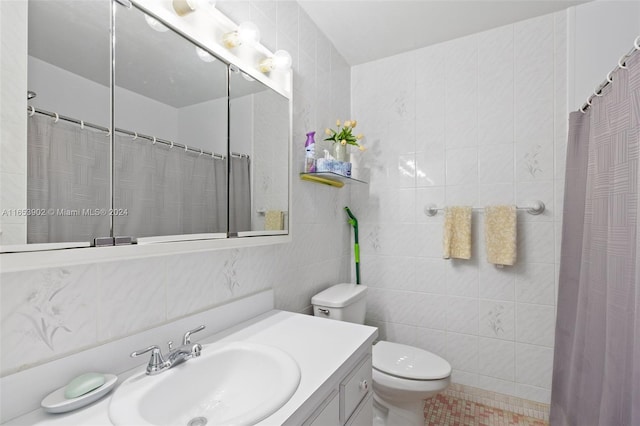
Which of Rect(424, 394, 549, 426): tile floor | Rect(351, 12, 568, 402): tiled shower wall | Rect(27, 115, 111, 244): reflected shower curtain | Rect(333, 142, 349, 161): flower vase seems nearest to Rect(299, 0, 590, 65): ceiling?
Rect(351, 12, 568, 402): tiled shower wall

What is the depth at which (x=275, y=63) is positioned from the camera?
1.24m

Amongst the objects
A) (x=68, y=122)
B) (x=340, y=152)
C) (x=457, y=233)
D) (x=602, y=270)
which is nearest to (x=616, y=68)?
(x=602, y=270)

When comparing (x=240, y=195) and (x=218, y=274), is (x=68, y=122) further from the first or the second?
(x=218, y=274)

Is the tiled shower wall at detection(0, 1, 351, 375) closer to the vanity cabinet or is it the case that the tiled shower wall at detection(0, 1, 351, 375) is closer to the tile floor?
the vanity cabinet

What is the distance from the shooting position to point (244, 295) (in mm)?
1236

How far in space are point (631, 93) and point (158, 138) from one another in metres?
1.41

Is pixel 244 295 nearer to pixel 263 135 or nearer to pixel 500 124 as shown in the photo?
pixel 263 135

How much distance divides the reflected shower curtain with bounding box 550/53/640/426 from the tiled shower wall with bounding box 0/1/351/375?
1.22 m

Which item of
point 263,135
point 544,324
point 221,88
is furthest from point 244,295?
point 544,324

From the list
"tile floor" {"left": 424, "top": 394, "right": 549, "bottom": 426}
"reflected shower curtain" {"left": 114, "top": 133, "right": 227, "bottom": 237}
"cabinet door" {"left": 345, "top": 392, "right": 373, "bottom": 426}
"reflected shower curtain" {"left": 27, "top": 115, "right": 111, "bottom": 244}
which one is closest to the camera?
"reflected shower curtain" {"left": 27, "top": 115, "right": 111, "bottom": 244}

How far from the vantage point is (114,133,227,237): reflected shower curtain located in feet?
2.36

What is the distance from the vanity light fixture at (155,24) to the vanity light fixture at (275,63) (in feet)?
1.39

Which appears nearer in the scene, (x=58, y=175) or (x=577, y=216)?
(x=58, y=175)

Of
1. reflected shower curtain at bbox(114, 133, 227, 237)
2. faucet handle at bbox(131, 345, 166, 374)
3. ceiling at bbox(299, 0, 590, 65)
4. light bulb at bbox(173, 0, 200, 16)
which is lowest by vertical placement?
faucet handle at bbox(131, 345, 166, 374)
